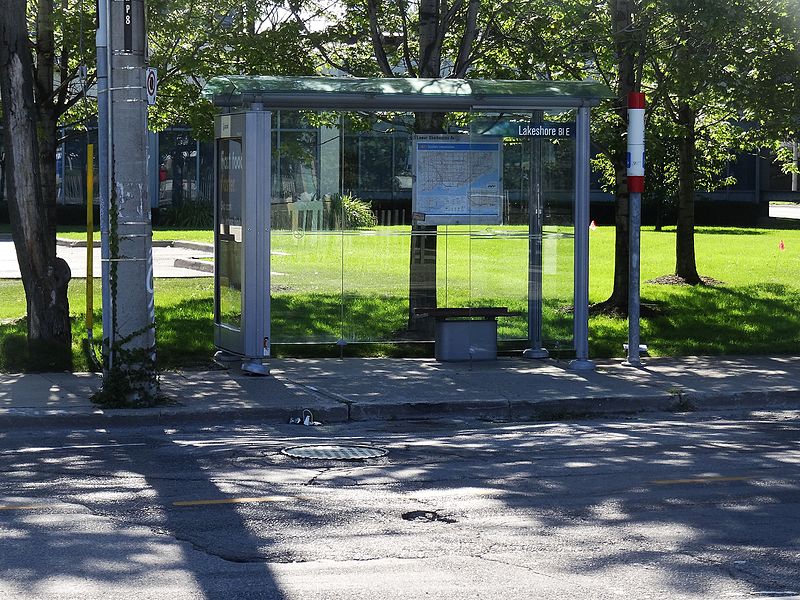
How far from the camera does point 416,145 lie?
13.7 metres

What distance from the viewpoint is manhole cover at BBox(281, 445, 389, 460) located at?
9062 mm

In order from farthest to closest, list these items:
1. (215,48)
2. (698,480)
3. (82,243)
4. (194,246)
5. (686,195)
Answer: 1. (82,243)
2. (194,246)
3. (686,195)
4. (215,48)
5. (698,480)

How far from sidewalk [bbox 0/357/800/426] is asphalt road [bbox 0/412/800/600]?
1.86 feet

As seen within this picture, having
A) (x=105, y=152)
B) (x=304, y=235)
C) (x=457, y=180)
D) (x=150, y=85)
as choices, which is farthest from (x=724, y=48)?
(x=105, y=152)

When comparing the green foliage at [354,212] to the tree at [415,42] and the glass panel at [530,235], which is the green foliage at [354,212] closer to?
the tree at [415,42]

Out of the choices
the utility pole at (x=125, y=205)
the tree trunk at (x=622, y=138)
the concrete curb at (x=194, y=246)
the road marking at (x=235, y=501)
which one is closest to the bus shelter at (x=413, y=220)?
the utility pole at (x=125, y=205)

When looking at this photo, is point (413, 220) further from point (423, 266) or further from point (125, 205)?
point (125, 205)

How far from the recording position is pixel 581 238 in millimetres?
13602

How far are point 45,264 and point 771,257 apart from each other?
22.0 m

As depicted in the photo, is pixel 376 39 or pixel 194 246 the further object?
pixel 194 246

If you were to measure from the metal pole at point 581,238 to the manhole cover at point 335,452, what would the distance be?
4.62m

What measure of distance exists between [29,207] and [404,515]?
7368mm

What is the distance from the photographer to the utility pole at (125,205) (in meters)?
10.7

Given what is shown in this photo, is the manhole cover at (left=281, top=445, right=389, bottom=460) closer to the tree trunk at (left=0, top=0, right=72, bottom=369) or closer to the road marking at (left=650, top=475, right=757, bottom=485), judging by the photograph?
the road marking at (left=650, top=475, right=757, bottom=485)
